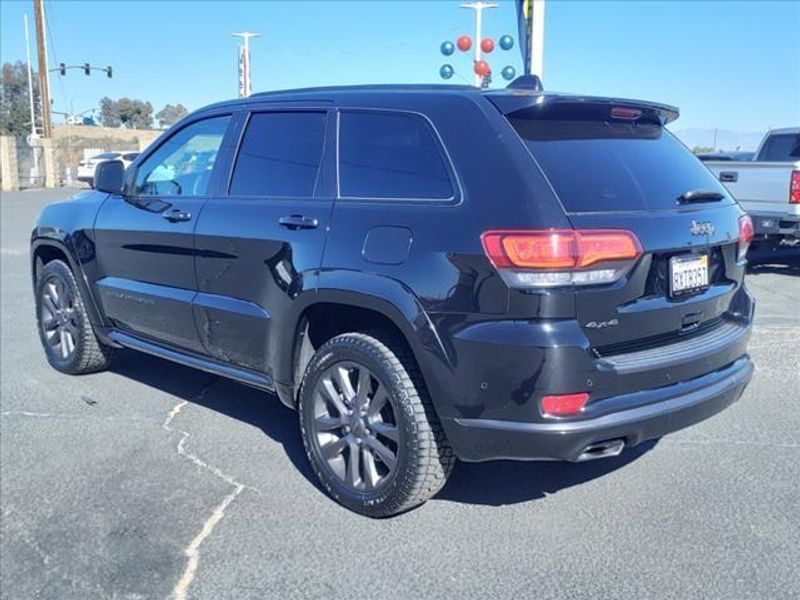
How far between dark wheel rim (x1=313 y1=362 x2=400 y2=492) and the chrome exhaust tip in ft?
2.60

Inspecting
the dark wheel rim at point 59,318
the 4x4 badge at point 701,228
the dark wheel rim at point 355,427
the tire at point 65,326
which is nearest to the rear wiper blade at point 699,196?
the 4x4 badge at point 701,228

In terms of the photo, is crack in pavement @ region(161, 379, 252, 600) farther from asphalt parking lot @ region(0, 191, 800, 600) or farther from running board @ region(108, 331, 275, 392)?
running board @ region(108, 331, 275, 392)

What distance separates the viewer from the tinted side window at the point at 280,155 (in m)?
3.97

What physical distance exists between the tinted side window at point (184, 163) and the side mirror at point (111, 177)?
0.13m

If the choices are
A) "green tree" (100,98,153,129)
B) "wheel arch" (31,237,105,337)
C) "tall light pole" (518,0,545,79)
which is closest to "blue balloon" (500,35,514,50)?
"tall light pole" (518,0,545,79)

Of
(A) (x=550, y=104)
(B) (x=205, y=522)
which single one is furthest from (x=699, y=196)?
(B) (x=205, y=522)

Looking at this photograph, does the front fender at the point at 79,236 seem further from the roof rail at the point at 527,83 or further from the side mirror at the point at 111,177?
the roof rail at the point at 527,83

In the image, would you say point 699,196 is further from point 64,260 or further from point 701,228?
point 64,260

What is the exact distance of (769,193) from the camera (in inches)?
401

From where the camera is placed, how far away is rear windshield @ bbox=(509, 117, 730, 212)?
3225 millimetres

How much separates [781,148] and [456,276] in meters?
10.8

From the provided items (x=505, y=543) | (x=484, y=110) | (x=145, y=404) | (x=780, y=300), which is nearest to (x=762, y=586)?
(x=505, y=543)

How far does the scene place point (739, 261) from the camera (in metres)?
3.85

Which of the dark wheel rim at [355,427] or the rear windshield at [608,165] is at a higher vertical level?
the rear windshield at [608,165]
